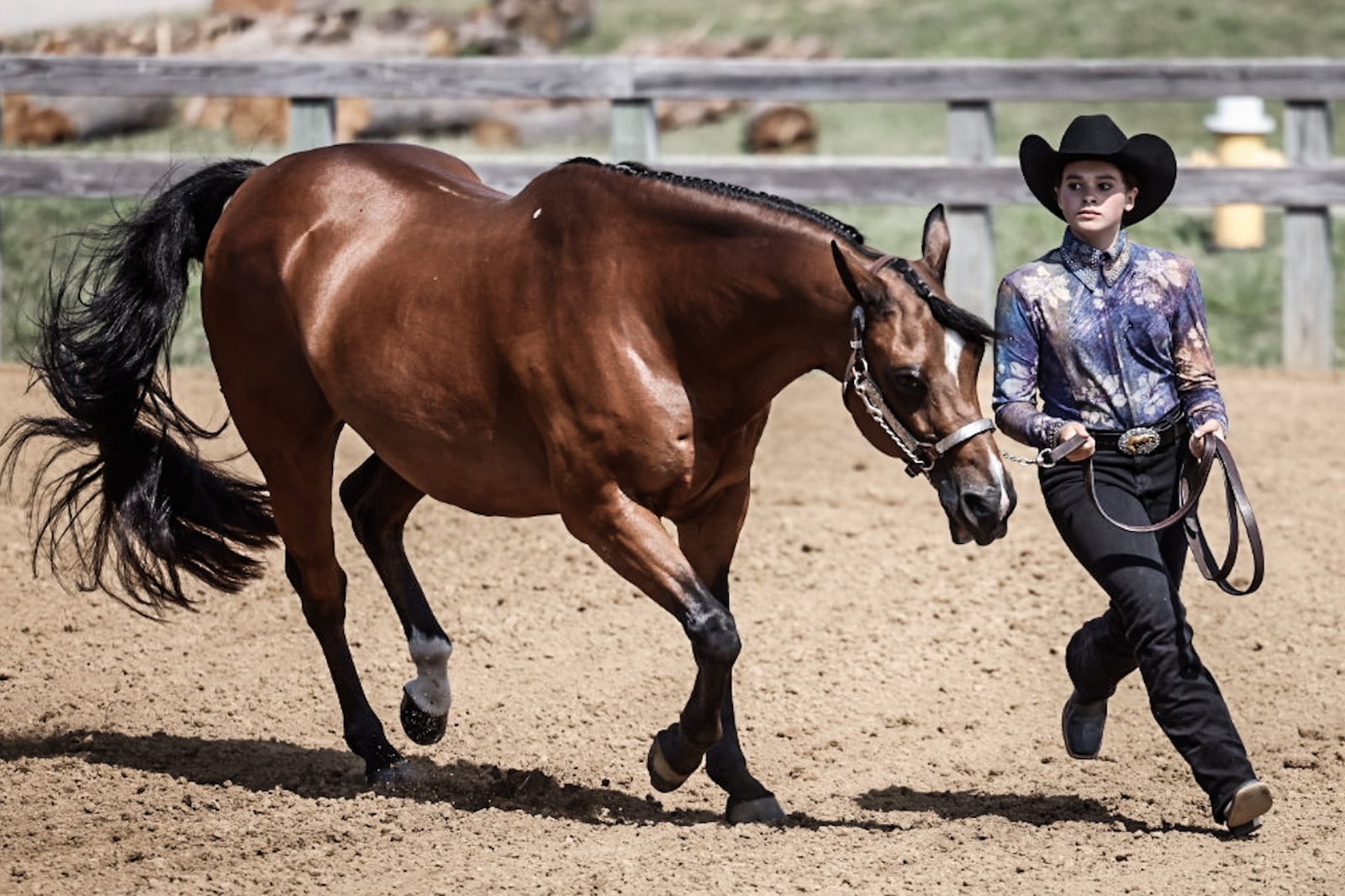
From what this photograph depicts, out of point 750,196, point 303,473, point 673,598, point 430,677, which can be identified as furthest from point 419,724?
point 750,196

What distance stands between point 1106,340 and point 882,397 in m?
0.65

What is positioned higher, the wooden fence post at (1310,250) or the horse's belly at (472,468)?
the wooden fence post at (1310,250)

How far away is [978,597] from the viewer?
6.72 metres

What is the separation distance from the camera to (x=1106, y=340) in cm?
452

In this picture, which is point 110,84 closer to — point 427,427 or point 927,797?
point 427,427

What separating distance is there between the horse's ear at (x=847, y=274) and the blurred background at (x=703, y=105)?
17.4 ft

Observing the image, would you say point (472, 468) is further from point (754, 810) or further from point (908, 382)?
point (908, 382)

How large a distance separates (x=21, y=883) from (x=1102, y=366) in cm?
281

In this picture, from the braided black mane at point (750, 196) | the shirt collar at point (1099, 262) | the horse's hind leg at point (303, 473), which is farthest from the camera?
the horse's hind leg at point (303, 473)

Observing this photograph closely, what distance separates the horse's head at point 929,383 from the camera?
13.6ft

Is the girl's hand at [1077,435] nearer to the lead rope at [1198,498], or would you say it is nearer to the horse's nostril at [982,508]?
the lead rope at [1198,498]

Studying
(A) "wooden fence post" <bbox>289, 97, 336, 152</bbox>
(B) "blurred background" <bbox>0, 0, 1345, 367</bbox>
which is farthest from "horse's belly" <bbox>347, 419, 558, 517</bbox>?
(A) "wooden fence post" <bbox>289, 97, 336, 152</bbox>

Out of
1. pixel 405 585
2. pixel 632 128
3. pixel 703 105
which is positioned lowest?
pixel 405 585

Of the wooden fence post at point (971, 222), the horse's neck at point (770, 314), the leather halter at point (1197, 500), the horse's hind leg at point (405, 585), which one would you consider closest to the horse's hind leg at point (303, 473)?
the horse's hind leg at point (405, 585)
